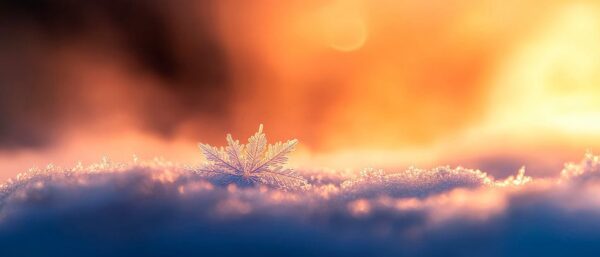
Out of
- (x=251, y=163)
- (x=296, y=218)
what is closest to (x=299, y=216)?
(x=296, y=218)

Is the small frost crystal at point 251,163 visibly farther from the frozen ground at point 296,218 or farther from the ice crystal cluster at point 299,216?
the frozen ground at point 296,218

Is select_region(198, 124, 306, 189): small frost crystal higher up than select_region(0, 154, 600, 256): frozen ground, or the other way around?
select_region(198, 124, 306, 189): small frost crystal

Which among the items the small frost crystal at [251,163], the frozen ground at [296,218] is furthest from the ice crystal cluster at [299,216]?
the small frost crystal at [251,163]

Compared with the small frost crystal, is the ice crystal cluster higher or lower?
lower

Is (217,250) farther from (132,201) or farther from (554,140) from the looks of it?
(554,140)

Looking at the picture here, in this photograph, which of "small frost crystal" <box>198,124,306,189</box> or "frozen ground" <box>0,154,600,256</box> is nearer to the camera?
"frozen ground" <box>0,154,600,256</box>

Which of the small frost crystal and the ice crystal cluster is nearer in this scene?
the ice crystal cluster

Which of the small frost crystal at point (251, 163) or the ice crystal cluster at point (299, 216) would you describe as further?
the small frost crystal at point (251, 163)

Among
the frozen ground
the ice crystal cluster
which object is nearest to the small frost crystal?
the ice crystal cluster

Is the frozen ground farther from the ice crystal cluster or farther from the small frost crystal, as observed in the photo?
the small frost crystal
